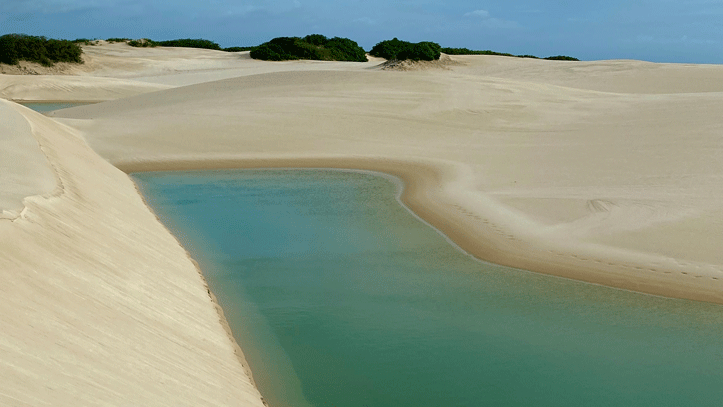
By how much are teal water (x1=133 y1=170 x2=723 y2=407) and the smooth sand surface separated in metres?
0.40

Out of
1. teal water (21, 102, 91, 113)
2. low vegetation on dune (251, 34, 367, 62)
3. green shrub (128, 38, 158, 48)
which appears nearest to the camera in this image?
teal water (21, 102, 91, 113)

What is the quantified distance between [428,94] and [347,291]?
1261 centimetres

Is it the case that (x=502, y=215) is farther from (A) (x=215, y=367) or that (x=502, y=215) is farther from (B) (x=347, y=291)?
(A) (x=215, y=367)

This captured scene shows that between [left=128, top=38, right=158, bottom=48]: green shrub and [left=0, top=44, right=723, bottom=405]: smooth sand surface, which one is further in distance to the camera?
[left=128, top=38, right=158, bottom=48]: green shrub

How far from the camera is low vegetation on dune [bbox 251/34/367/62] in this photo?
143ft

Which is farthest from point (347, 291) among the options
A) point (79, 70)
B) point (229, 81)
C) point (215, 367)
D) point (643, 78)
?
point (79, 70)

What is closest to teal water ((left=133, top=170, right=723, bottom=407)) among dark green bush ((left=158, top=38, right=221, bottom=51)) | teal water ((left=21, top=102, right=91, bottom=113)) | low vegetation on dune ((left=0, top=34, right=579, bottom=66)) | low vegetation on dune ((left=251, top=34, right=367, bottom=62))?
teal water ((left=21, top=102, right=91, bottom=113))

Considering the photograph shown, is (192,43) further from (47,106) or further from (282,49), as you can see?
(47,106)

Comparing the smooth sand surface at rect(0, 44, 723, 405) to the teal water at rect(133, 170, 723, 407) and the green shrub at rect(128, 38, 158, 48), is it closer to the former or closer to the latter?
the teal water at rect(133, 170, 723, 407)

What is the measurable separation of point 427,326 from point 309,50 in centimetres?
3989

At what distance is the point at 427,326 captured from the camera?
6.05 m

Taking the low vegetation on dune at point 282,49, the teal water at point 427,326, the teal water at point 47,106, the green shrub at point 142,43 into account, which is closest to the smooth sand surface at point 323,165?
the teal water at point 427,326

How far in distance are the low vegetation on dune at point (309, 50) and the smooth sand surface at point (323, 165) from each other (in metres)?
22.8

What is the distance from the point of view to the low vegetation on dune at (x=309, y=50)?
143ft
